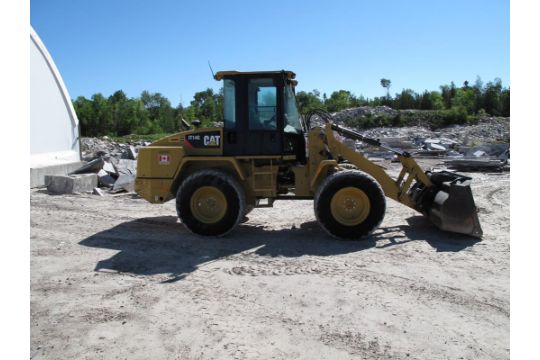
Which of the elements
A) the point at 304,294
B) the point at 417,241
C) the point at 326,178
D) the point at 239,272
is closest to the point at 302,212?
the point at 326,178

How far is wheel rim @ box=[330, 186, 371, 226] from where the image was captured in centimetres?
640

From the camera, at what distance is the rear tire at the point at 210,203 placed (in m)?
6.64

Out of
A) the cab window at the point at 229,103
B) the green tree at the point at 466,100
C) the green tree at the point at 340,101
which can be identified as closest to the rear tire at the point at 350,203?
the cab window at the point at 229,103

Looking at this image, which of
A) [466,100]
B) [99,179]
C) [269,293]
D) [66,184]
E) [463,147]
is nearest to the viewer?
[269,293]

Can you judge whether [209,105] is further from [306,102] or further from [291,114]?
[291,114]

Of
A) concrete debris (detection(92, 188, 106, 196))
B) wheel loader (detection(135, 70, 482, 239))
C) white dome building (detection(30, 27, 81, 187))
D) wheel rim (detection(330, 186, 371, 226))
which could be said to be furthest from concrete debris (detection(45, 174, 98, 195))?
wheel rim (detection(330, 186, 371, 226))

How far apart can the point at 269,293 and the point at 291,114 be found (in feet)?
10.8

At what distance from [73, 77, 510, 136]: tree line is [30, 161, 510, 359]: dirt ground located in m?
38.3

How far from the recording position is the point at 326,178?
6.54m

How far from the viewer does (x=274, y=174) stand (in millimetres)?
6840

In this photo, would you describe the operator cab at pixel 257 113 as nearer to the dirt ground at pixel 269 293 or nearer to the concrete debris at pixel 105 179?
the dirt ground at pixel 269 293

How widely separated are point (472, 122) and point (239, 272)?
120ft

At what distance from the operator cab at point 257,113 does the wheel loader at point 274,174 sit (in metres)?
0.01

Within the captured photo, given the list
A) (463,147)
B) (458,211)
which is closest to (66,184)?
(458,211)
